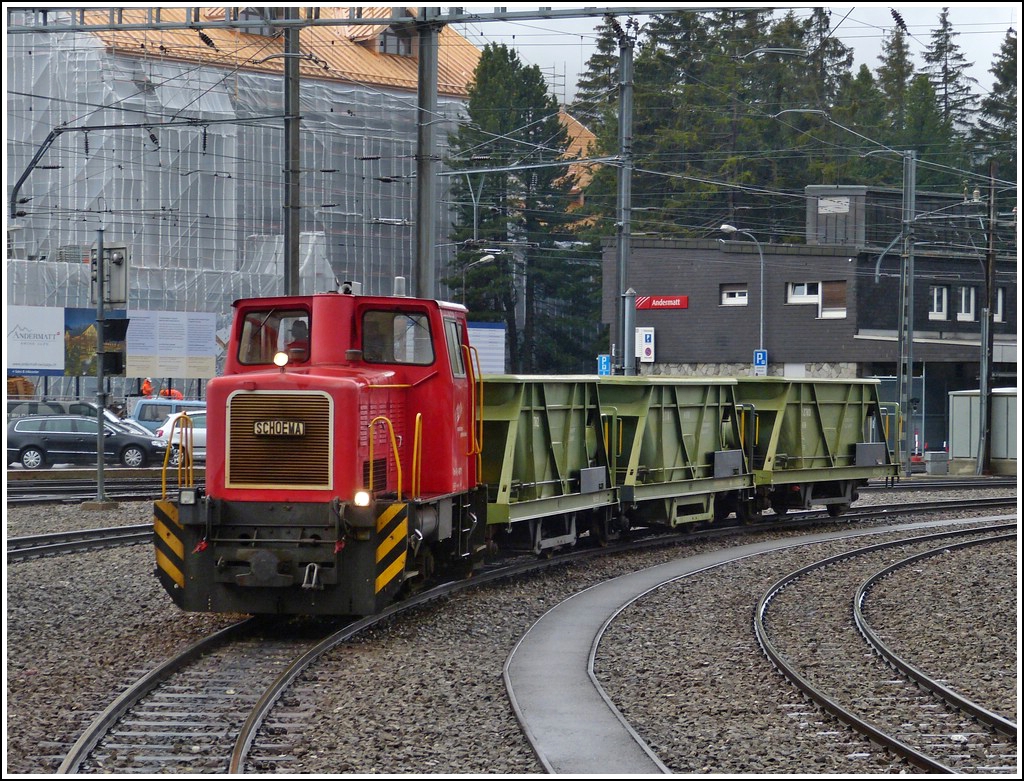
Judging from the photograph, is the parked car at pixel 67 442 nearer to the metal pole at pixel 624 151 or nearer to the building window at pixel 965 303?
the metal pole at pixel 624 151

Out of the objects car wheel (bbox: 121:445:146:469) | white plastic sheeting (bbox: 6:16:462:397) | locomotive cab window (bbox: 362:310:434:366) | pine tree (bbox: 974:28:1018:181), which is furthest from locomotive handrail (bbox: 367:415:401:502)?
pine tree (bbox: 974:28:1018:181)

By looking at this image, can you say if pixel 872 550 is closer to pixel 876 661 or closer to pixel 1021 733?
pixel 876 661

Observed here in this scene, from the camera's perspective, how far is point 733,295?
50.1 meters

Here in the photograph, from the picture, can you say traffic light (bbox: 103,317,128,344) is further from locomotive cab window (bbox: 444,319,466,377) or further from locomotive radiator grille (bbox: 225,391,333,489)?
locomotive radiator grille (bbox: 225,391,333,489)

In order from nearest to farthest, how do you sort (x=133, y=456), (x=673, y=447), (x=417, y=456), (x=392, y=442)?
(x=392, y=442) < (x=417, y=456) < (x=673, y=447) < (x=133, y=456)

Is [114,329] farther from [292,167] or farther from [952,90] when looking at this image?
[952,90]

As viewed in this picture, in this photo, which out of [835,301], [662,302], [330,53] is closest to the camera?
[330,53]

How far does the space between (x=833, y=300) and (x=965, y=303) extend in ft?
17.1

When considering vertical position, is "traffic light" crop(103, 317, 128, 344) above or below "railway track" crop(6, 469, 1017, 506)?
above

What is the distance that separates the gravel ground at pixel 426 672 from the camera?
7.58 metres

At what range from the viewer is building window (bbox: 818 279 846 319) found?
155ft

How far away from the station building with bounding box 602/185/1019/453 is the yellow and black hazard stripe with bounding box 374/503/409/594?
113ft

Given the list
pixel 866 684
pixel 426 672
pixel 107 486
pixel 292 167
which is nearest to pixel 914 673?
pixel 866 684

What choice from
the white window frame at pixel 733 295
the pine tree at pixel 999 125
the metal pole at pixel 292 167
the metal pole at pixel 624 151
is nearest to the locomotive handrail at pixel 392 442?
the metal pole at pixel 292 167
